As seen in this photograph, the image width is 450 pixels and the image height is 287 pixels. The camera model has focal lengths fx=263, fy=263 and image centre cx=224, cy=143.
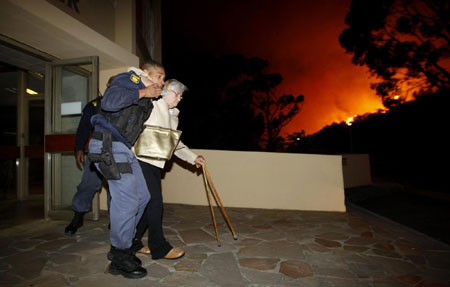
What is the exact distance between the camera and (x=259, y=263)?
109 inches

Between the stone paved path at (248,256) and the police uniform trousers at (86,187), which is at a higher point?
the police uniform trousers at (86,187)

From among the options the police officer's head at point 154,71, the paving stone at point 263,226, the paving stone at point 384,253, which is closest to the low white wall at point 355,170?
the paving stone at point 263,226

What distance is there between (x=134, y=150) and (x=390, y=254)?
313 centimetres

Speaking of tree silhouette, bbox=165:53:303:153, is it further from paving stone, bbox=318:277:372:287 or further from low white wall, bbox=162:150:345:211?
paving stone, bbox=318:277:372:287

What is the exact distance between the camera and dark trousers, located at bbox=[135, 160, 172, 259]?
2.59 meters

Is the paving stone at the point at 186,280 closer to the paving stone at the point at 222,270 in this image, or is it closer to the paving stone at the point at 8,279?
the paving stone at the point at 222,270

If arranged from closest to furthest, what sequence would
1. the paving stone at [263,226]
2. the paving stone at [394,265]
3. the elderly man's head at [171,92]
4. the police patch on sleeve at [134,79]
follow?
the police patch on sleeve at [134,79]
the paving stone at [394,265]
the elderly man's head at [171,92]
the paving stone at [263,226]

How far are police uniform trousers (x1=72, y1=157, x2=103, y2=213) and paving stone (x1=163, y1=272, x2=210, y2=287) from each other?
1.72m

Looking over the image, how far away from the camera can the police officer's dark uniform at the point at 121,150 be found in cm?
216

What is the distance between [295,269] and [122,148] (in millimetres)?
2047

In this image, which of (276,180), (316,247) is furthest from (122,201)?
(276,180)

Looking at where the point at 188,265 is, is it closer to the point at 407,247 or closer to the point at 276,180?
the point at 407,247

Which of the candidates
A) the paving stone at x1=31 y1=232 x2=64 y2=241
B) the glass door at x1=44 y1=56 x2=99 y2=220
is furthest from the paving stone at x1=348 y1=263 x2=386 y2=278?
the glass door at x1=44 y1=56 x2=99 y2=220

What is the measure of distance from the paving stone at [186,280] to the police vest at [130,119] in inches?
49.6
